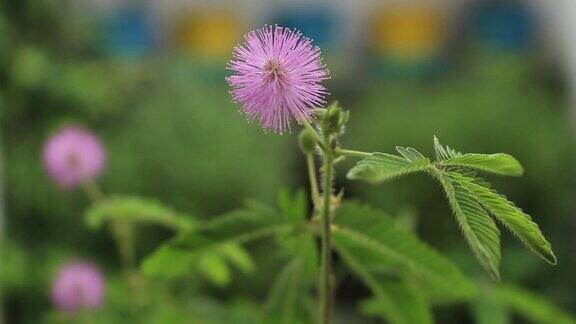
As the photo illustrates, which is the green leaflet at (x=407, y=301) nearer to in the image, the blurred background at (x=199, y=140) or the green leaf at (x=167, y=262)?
the green leaf at (x=167, y=262)

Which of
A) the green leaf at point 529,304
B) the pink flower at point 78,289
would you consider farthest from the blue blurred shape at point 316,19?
the green leaf at point 529,304

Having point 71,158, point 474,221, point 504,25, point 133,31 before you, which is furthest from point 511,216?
point 504,25

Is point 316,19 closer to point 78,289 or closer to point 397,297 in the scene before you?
point 78,289

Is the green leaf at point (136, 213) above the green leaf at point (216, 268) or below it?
above

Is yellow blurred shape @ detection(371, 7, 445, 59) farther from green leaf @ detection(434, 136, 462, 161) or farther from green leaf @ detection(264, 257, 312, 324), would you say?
green leaf @ detection(434, 136, 462, 161)

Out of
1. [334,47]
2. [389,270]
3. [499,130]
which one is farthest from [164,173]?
[334,47]

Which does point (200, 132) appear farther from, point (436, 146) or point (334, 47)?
point (334, 47)
